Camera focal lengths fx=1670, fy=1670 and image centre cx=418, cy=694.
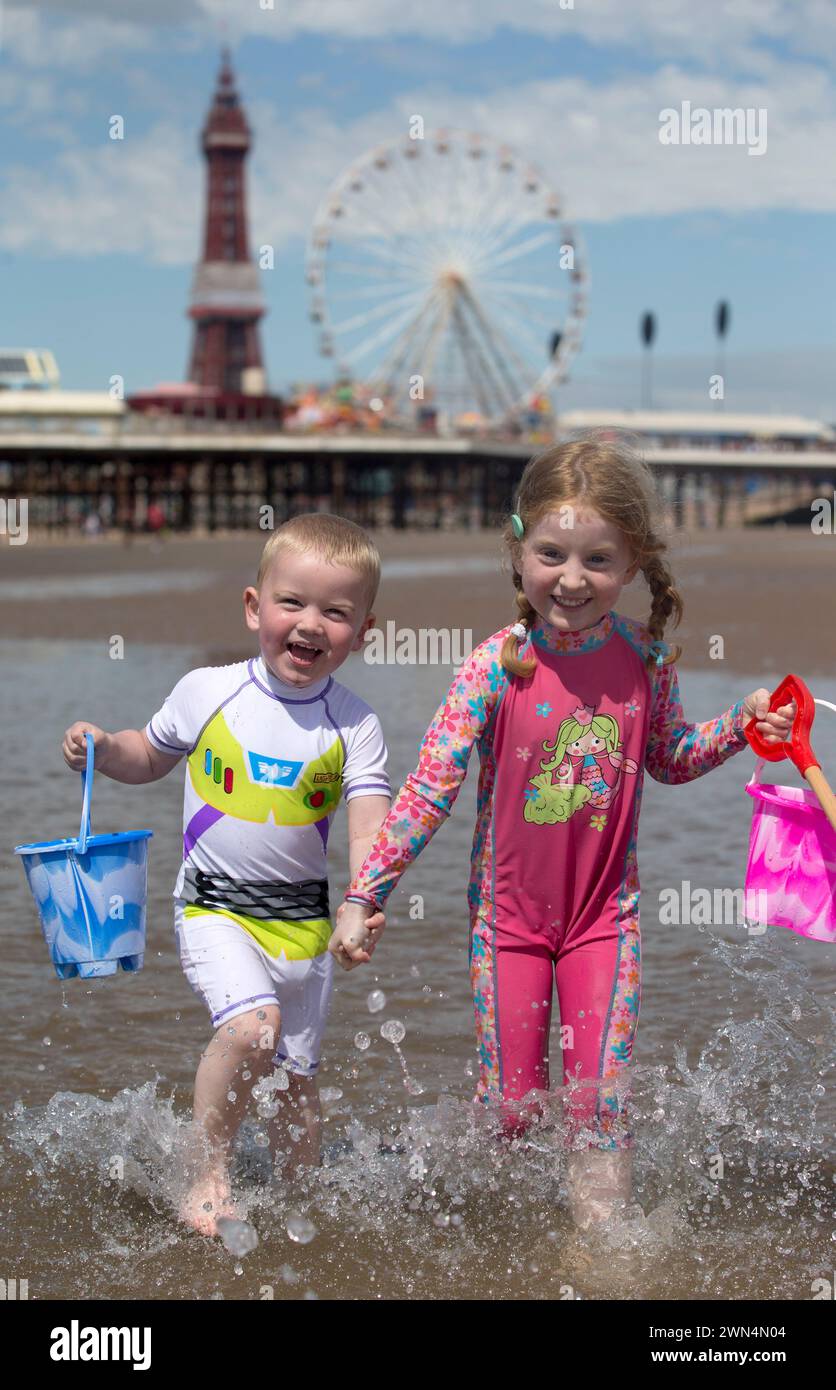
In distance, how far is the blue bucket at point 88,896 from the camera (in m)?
3.29

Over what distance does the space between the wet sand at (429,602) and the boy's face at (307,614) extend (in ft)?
2.17

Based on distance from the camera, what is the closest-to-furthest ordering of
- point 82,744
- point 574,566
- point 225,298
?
point 574,566, point 82,744, point 225,298

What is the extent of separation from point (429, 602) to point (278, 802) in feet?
55.5

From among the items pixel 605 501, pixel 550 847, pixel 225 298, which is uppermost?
pixel 225 298

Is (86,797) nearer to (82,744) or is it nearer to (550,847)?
(82,744)

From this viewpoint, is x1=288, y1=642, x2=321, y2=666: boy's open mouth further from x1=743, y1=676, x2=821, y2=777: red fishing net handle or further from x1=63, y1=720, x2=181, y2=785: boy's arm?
x1=743, y1=676, x2=821, y2=777: red fishing net handle

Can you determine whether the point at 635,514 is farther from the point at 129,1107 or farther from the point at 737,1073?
the point at 129,1107

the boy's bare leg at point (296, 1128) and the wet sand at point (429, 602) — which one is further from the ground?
the boy's bare leg at point (296, 1128)

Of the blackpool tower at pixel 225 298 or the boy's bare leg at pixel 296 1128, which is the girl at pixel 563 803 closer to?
the boy's bare leg at pixel 296 1128

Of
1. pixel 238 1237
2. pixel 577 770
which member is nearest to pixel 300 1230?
pixel 238 1237

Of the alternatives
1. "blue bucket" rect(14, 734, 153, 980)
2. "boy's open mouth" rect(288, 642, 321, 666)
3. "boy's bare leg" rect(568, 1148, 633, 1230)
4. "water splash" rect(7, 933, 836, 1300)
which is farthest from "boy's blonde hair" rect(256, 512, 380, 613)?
"boy's bare leg" rect(568, 1148, 633, 1230)

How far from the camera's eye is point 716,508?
327ft

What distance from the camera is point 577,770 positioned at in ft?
10.6

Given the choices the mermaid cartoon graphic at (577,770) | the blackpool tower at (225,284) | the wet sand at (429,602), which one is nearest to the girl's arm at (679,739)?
the mermaid cartoon graphic at (577,770)
